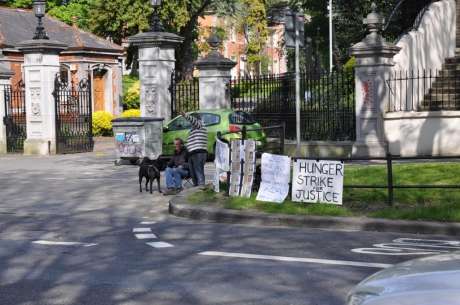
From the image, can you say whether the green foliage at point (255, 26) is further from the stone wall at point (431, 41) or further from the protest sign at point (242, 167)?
the protest sign at point (242, 167)

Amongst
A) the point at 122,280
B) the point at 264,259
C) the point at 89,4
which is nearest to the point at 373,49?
the point at 264,259

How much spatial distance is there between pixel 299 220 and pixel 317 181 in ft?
3.30

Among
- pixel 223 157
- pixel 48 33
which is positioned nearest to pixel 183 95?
pixel 223 157

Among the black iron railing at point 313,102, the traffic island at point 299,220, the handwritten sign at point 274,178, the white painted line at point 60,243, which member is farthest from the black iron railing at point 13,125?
the white painted line at point 60,243

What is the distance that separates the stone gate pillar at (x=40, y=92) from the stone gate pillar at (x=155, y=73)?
3.76m

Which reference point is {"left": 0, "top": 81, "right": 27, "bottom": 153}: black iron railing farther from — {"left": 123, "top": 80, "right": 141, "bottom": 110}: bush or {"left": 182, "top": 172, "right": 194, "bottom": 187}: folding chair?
{"left": 123, "top": 80, "right": 141, "bottom": 110}: bush

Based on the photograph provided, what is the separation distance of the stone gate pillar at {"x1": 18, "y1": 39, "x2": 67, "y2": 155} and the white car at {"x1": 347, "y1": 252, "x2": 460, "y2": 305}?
2412 cm

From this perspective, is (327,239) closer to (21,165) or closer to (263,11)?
(21,165)

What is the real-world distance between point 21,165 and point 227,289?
17690mm

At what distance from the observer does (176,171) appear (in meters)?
16.7

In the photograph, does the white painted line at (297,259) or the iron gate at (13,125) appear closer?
the white painted line at (297,259)

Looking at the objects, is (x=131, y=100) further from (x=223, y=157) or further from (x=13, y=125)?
(x=223, y=157)

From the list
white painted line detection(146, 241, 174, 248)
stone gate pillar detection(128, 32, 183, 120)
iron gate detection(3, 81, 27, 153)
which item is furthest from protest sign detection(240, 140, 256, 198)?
iron gate detection(3, 81, 27, 153)

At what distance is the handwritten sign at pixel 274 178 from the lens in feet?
43.8
